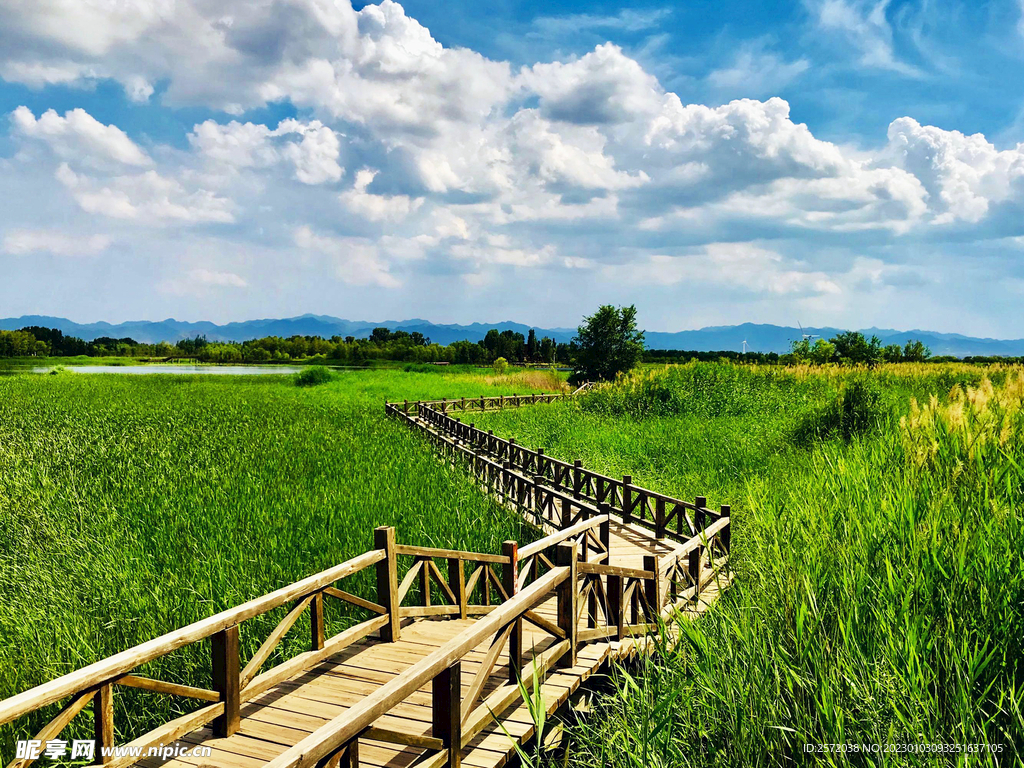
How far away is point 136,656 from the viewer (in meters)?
3.72

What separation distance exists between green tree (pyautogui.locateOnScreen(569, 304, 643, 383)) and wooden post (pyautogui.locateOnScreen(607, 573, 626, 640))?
110 ft

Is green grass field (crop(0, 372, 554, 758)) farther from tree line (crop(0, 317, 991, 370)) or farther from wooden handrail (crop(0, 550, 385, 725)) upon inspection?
tree line (crop(0, 317, 991, 370))

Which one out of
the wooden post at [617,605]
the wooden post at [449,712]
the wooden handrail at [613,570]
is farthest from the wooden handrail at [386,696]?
the wooden post at [617,605]

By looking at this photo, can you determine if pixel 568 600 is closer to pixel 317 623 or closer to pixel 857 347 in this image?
pixel 317 623

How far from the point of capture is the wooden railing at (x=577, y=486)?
9.05 metres

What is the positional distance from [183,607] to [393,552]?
2.85 metres

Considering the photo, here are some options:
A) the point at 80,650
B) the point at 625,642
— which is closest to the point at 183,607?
the point at 80,650

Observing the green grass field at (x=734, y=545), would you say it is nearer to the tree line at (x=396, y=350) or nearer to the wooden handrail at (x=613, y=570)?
the wooden handrail at (x=613, y=570)

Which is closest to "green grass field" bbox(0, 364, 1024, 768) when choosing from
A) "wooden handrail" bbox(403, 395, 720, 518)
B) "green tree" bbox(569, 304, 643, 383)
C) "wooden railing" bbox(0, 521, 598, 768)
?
"wooden railing" bbox(0, 521, 598, 768)

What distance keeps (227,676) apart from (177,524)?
6.25m

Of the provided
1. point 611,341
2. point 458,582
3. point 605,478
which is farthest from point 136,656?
point 611,341

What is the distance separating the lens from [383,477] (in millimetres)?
12625

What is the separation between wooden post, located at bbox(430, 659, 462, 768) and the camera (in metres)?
3.48

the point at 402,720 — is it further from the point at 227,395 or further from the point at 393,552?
the point at 227,395
